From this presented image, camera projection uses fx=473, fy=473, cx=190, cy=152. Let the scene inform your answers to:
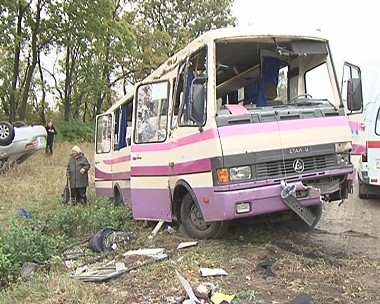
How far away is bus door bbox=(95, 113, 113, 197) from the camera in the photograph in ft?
39.8

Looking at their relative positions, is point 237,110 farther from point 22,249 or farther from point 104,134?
point 104,134

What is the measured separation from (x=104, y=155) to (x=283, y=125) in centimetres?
736

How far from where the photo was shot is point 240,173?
19.3ft

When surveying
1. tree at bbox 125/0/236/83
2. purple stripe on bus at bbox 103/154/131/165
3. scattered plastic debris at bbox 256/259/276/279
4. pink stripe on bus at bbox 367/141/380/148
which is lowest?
scattered plastic debris at bbox 256/259/276/279

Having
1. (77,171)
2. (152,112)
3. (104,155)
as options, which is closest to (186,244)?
(152,112)

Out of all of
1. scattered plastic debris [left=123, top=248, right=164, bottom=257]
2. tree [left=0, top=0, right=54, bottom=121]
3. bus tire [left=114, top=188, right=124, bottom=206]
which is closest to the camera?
scattered plastic debris [left=123, top=248, right=164, bottom=257]

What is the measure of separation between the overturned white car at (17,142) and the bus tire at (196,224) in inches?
413

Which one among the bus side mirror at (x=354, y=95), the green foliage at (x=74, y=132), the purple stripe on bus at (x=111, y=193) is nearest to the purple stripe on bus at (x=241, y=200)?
the bus side mirror at (x=354, y=95)

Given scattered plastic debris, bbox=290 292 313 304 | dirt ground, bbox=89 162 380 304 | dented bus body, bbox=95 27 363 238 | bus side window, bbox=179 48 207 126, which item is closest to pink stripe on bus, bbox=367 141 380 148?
dirt ground, bbox=89 162 380 304

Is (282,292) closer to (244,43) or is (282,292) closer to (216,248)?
(216,248)

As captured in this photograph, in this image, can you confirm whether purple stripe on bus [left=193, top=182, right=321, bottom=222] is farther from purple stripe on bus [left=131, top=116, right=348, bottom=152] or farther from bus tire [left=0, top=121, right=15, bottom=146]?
bus tire [left=0, top=121, right=15, bottom=146]

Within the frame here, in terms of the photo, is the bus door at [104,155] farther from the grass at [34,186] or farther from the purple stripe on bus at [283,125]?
the purple stripe on bus at [283,125]

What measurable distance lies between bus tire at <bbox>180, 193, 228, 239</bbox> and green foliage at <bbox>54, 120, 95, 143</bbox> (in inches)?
846

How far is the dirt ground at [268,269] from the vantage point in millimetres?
4586
